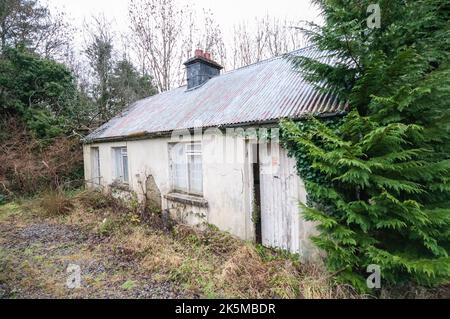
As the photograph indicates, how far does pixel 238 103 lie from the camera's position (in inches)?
292

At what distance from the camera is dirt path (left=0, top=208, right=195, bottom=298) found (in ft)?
15.2

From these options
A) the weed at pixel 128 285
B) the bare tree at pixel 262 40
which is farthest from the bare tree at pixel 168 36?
the weed at pixel 128 285

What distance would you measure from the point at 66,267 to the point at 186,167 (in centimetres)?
390

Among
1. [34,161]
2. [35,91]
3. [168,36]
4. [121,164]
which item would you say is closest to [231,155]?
[121,164]

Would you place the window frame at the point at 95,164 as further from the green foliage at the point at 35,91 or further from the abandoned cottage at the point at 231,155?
the abandoned cottage at the point at 231,155

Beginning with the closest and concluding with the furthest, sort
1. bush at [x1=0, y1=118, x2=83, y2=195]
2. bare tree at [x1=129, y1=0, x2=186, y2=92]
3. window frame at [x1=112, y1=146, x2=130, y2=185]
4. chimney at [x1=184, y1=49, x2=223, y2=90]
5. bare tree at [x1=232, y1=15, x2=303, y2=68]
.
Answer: window frame at [x1=112, y1=146, x2=130, y2=185] < chimney at [x1=184, y1=49, x2=223, y2=90] < bush at [x1=0, y1=118, x2=83, y2=195] < bare tree at [x1=232, y1=15, x2=303, y2=68] < bare tree at [x1=129, y1=0, x2=186, y2=92]

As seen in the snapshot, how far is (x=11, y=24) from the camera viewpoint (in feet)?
49.5

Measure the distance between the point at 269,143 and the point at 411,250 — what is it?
127 inches

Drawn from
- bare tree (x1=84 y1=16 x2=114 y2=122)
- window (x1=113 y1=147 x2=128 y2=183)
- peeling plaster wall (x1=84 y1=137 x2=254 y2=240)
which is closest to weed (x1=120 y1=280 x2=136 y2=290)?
peeling plaster wall (x1=84 y1=137 x2=254 y2=240)

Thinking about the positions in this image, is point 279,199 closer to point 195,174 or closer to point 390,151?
point 390,151

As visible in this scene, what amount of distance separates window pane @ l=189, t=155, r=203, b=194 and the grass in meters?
1.22

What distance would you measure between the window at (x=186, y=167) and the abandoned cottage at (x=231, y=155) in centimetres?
3

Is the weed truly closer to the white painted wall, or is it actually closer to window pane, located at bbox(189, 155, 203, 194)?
the white painted wall

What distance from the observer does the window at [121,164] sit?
11.1 meters
